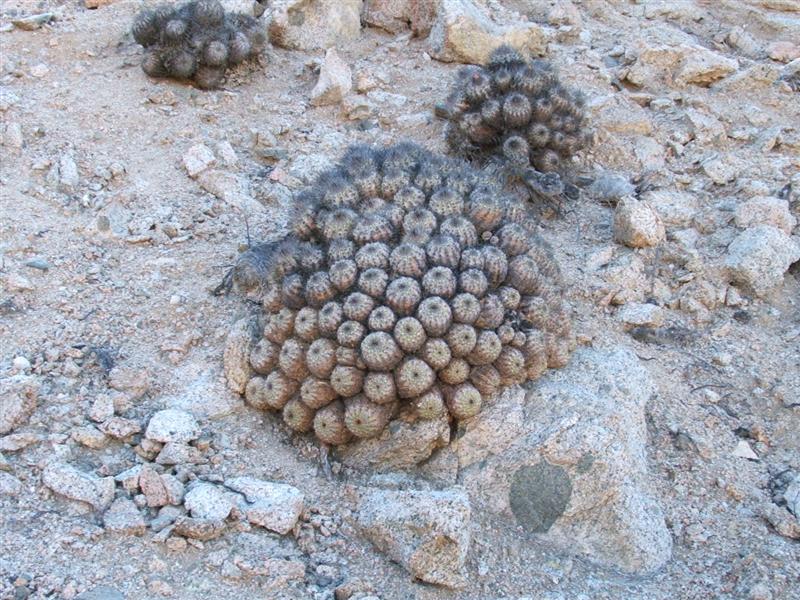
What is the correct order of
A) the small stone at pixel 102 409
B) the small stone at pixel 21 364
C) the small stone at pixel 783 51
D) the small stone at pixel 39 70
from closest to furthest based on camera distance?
the small stone at pixel 102 409, the small stone at pixel 21 364, the small stone at pixel 39 70, the small stone at pixel 783 51

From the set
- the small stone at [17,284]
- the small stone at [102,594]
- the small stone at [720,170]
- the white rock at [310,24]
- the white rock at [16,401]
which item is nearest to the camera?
the small stone at [102,594]

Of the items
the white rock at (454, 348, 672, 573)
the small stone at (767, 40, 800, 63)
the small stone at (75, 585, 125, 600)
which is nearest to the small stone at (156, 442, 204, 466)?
the small stone at (75, 585, 125, 600)

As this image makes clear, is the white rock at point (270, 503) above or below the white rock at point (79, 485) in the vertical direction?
below

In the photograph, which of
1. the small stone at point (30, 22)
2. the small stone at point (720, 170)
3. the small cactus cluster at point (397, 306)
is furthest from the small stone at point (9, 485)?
the small stone at point (720, 170)

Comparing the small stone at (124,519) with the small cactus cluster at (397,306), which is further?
the small cactus cluster at (397,306)

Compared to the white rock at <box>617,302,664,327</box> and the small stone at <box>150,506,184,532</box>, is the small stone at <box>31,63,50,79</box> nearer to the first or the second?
the small stone at <box>150,506,184,532</box>

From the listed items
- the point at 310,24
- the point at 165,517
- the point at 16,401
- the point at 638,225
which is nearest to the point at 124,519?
the point at 165,517

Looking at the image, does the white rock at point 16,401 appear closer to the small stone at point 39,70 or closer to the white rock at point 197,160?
the white rock at point 197,160

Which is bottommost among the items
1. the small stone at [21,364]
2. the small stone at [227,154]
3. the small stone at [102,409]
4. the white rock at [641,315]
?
the small stone at [21,364]
